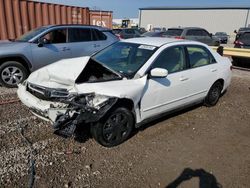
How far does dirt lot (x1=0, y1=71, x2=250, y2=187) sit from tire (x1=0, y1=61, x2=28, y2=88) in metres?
1.89

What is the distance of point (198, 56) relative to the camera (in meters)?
5.26

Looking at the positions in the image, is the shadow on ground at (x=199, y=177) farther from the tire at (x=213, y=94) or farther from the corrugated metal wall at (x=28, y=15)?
the corrugated metal wall at (x=28, y=15)

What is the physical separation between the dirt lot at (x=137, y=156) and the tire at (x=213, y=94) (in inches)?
29.0

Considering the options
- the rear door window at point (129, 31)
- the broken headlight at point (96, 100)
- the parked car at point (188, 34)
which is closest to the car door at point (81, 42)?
the broken headlight at point (96, 100)

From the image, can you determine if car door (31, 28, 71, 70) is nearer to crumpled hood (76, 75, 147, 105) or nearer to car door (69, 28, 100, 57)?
car door (69, 28, 100, 57)

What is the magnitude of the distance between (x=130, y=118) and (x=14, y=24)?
810 centimetres

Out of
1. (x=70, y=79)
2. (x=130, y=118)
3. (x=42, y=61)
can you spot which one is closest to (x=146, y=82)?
(x=130, y=118)

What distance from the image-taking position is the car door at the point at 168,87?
4.17 meters

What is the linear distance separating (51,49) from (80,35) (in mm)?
1152

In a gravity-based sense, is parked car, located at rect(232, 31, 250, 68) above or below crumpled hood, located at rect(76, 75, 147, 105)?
below

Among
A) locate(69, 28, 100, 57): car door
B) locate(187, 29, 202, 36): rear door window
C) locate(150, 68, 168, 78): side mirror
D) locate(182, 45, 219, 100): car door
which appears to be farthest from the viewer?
locate(187, 29, 202, 36): rear door window

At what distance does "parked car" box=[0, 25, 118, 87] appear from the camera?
6.76m

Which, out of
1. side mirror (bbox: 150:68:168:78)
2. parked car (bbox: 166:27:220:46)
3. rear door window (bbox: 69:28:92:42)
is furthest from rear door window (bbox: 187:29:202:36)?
side mirror (bbox: 150:68:168:78)

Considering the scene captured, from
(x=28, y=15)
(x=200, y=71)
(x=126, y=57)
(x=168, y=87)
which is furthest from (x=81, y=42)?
(x=168, y=87)
